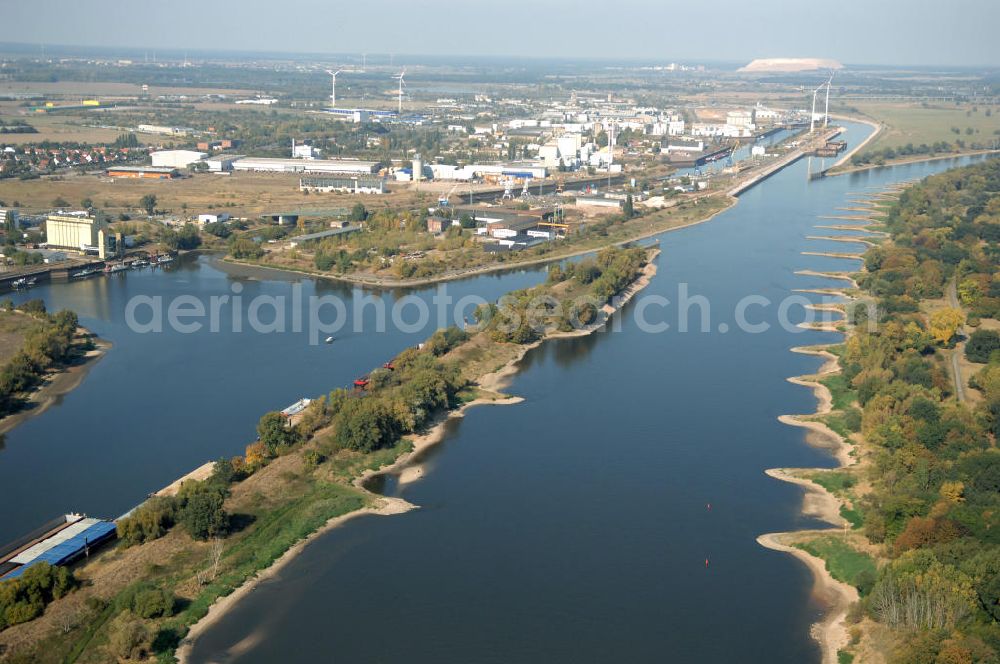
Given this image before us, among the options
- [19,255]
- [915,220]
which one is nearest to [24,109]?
[19,255]

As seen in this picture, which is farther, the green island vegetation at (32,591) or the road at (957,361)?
the road at (957,361)

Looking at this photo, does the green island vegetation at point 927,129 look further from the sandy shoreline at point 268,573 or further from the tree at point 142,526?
the tree at point 142,526

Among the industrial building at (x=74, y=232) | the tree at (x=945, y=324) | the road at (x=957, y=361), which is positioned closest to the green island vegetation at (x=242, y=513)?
the road at (x=957, y=361)

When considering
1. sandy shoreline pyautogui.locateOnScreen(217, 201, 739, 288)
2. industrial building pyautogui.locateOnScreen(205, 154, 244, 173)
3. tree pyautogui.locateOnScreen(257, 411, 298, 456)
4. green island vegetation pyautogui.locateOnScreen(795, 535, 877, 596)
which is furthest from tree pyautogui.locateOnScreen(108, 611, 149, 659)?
industrial building pyautogui.locateOnScreen(205, 154, 244, 173)

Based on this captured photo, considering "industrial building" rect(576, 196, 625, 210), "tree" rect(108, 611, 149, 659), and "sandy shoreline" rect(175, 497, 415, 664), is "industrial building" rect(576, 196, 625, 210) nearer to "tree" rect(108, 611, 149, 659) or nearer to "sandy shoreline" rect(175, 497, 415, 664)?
"sandy shoreline" rect(175, 497, 415, 664)

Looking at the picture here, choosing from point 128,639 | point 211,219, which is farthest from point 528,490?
point 211,219

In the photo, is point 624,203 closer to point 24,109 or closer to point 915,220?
point 915,220
